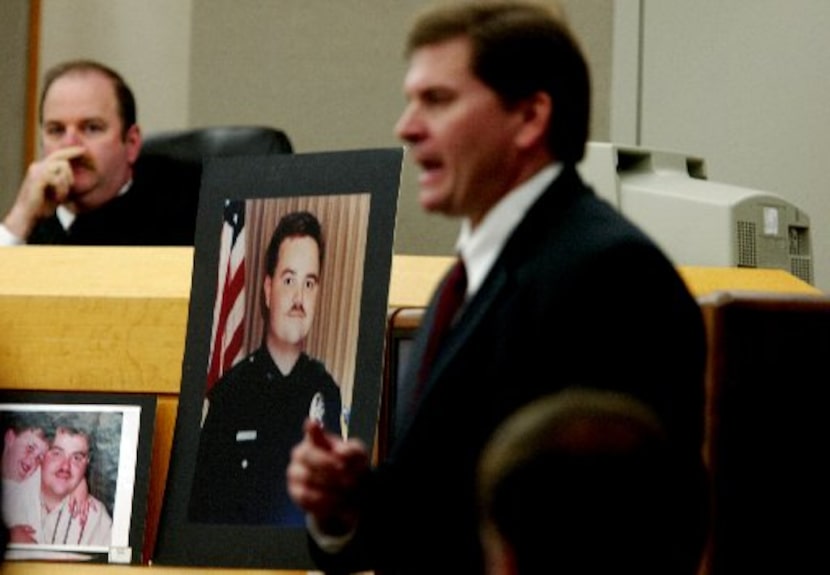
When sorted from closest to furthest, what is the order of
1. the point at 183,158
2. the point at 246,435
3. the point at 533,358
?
the point at 533,358 → the point at 246,435 → the point at 183,158

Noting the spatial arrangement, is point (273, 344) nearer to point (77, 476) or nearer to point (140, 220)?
point (77, 476)

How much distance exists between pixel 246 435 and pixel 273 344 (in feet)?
0.34

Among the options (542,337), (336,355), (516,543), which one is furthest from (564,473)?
(336,355)

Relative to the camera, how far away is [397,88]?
4148mm

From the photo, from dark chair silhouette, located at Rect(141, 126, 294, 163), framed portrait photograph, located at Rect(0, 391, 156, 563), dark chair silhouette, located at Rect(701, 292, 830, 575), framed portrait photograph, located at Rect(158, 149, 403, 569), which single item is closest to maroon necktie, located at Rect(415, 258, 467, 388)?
dark chair silhouette, located at Rect(701, 292, 830, 575)

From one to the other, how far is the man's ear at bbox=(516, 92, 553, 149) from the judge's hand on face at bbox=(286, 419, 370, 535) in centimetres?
24

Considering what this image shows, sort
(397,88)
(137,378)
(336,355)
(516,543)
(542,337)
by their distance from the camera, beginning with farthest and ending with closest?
1. (397,88)
2. (137,378)
3. (336,355)
4. (542,337)
5. (516,543)

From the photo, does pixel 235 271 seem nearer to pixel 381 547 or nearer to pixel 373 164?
pixel 373 164

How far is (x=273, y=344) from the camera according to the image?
5.09ft

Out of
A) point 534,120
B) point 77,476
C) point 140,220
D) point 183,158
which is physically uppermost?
point 183,158

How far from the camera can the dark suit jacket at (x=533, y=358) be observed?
0.87 meters

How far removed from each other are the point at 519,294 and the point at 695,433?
0.47 feet

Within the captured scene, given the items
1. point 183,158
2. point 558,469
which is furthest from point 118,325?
point 558,469

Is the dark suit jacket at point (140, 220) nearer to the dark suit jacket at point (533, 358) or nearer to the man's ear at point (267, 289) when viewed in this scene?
the man's ear at point (267, 289)
